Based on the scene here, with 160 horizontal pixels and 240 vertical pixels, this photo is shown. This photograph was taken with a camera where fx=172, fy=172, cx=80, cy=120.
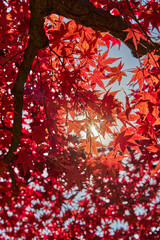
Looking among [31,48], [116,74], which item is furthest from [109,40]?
[31,48]

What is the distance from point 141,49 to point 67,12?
1.02 meters

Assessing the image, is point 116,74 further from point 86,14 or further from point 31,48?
point 31,48

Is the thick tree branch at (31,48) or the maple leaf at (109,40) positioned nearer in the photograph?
the thick tree branch at (31,48)

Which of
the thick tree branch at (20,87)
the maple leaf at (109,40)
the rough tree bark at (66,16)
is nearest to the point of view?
the rough tree bark at (66,16)

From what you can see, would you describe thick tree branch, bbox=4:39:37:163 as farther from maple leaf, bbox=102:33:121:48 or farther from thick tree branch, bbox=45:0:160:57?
maple leaf, bbox=102:33:121:48

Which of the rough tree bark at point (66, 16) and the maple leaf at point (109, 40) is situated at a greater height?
the maple leaf at point (109, 40)

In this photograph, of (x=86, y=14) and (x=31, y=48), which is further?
(x=31, y=48)

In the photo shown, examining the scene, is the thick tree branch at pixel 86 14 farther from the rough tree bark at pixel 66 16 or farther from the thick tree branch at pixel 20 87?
the thick tree branch at pixel 20 87

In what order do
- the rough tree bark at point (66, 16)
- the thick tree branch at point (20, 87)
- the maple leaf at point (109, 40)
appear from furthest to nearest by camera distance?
the maple leaf at point (109, 40)
the thick tree branch at point (20, 87)
the rough tree bark at point (66, 16)

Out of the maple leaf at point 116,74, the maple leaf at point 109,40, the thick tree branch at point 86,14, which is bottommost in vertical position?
the maple leaf at point 116,74

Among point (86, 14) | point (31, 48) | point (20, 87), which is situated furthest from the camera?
point (20, 87)

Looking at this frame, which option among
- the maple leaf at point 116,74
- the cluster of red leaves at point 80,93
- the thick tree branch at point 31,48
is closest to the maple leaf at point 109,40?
the cluster of red leaves at point 80,93

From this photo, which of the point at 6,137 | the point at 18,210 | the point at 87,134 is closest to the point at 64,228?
the point at 18,210

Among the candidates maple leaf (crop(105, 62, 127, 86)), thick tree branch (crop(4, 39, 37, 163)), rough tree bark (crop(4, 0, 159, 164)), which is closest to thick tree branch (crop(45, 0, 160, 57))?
rough tree bark (crop(4, 0, 159, 164))
